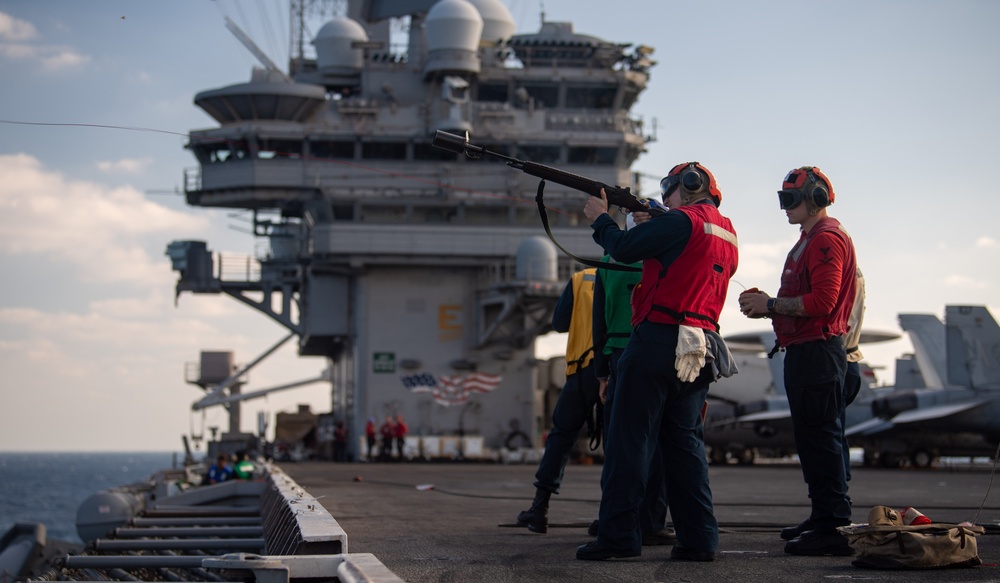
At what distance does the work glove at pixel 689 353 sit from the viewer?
583cm

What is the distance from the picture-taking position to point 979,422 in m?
29.4

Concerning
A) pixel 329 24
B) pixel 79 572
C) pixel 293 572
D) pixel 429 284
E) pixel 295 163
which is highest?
pixel 329 24

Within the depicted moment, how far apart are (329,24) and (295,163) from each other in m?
6.50

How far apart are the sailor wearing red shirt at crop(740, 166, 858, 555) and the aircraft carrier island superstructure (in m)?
24.8

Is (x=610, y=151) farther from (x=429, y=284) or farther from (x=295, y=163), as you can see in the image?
(x=295, y=163)

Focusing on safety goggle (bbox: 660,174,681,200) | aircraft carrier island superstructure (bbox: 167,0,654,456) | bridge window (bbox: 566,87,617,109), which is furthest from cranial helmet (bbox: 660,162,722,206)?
bridge window (bbox: 566,87,617,109)

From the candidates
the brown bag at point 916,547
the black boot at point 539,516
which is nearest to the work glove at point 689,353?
the brown bag at point 916,547

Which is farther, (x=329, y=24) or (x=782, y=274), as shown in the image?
(x=329, y=24)

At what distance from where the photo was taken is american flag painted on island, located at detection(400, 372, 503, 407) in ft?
111

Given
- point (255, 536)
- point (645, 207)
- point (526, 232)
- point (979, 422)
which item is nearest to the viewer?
point (645, 207)

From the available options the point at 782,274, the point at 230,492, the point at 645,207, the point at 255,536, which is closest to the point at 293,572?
the point at 645,207

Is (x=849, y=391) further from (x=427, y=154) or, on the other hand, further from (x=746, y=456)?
(x=746, y=456)

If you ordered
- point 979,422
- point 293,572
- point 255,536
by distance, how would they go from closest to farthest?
point 293,572 < point 255,536 < point 979,422

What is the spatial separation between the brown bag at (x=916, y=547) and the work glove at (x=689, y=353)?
3.75ft
